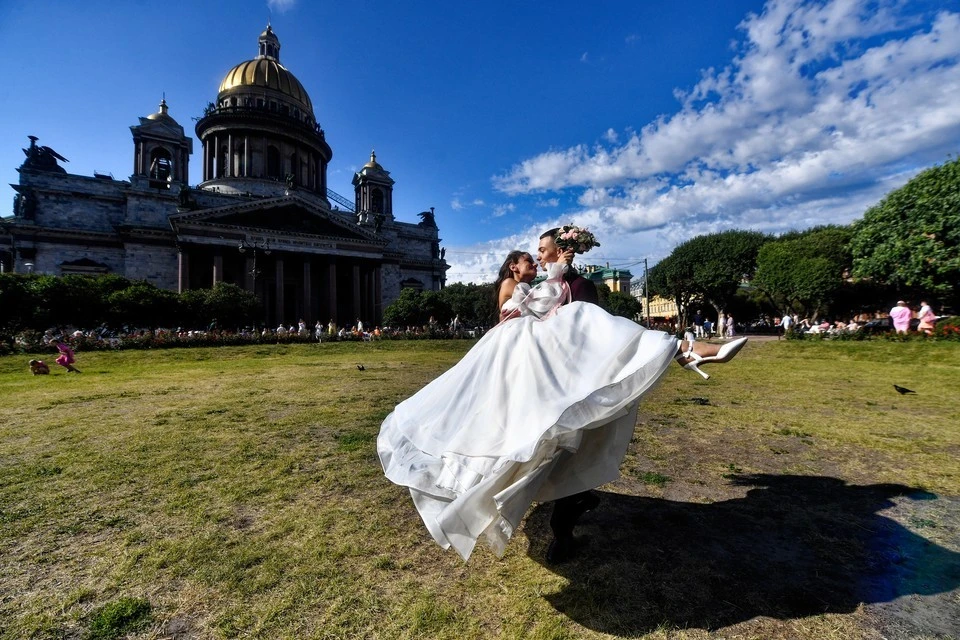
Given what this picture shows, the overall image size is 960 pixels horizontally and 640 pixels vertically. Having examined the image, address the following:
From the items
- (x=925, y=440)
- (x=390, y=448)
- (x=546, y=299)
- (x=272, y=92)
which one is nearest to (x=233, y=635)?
(x=390, y=448)

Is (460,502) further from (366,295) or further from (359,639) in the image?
(366,295)

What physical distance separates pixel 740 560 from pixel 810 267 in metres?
40.4

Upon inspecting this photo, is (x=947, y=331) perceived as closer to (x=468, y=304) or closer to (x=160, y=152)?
(x=468, y=304)

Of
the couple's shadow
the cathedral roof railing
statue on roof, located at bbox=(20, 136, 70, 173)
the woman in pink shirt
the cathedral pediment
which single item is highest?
the cathedral roof railing

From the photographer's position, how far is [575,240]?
3.23 metres

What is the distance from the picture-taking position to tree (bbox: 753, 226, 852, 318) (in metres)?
33.5

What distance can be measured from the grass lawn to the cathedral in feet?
93.6

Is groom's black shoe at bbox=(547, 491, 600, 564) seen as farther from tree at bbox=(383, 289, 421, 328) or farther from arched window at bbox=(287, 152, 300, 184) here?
arched window at bbox=(287, 152, 300, 184)

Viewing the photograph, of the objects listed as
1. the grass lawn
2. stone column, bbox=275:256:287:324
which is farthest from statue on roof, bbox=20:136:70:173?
the grass lawn

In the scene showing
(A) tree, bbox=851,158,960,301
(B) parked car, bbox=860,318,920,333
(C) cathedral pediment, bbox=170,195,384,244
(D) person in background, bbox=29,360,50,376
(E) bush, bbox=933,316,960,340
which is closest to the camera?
(D) person in background, bbox=29,360,50,376

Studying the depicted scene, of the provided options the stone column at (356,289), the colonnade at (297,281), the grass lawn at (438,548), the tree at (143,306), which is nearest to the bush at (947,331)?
the grass lawn at (438,548)

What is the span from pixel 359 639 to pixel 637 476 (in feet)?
9.83

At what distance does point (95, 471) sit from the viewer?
407 cm

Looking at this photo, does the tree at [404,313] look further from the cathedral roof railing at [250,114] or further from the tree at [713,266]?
the tree at [713,266]
